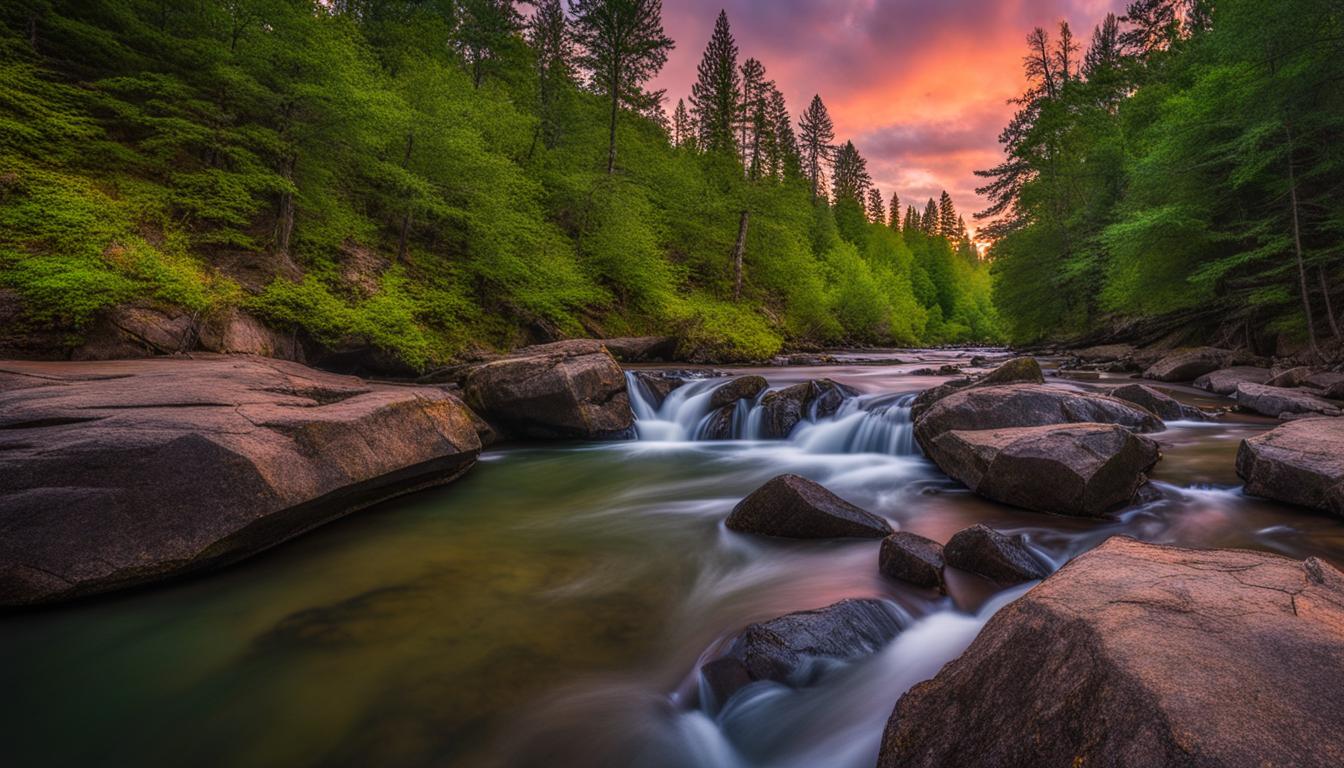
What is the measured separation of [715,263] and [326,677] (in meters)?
25.8

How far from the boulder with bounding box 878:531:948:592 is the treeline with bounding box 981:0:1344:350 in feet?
47.3

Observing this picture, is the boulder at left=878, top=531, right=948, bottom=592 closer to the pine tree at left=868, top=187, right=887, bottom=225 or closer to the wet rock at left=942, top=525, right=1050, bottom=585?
the wet rock at left=942, top=525, right=1050, bottom=585

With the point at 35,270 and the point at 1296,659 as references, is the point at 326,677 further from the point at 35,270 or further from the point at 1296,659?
the point at 35,270

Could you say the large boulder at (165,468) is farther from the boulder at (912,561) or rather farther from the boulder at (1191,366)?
the boulder at (1191,366)

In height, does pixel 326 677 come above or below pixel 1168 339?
below

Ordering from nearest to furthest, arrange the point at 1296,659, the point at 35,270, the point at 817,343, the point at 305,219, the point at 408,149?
the point at 1296,659
the point at 35,270
the point at 305,219
the point at 408,149
the point at 817,343

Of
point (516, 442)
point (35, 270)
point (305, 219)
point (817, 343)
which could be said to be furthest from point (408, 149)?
point (817, 343)

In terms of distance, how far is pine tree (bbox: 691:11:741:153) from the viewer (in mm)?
34312

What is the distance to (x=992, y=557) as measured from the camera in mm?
3619

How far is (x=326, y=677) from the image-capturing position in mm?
2828

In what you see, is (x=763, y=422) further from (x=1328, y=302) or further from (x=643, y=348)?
(x=1328, y=302)

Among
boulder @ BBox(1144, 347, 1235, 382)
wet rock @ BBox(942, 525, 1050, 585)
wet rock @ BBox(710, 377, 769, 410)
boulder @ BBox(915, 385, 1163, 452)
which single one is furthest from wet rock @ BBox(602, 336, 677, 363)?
boulder @ BBox(1144, 347, 1235, 382)

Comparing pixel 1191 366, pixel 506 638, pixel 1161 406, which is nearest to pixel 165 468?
pixel 506 638

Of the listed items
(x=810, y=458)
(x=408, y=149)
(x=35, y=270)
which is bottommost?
(x=810, y=458)
